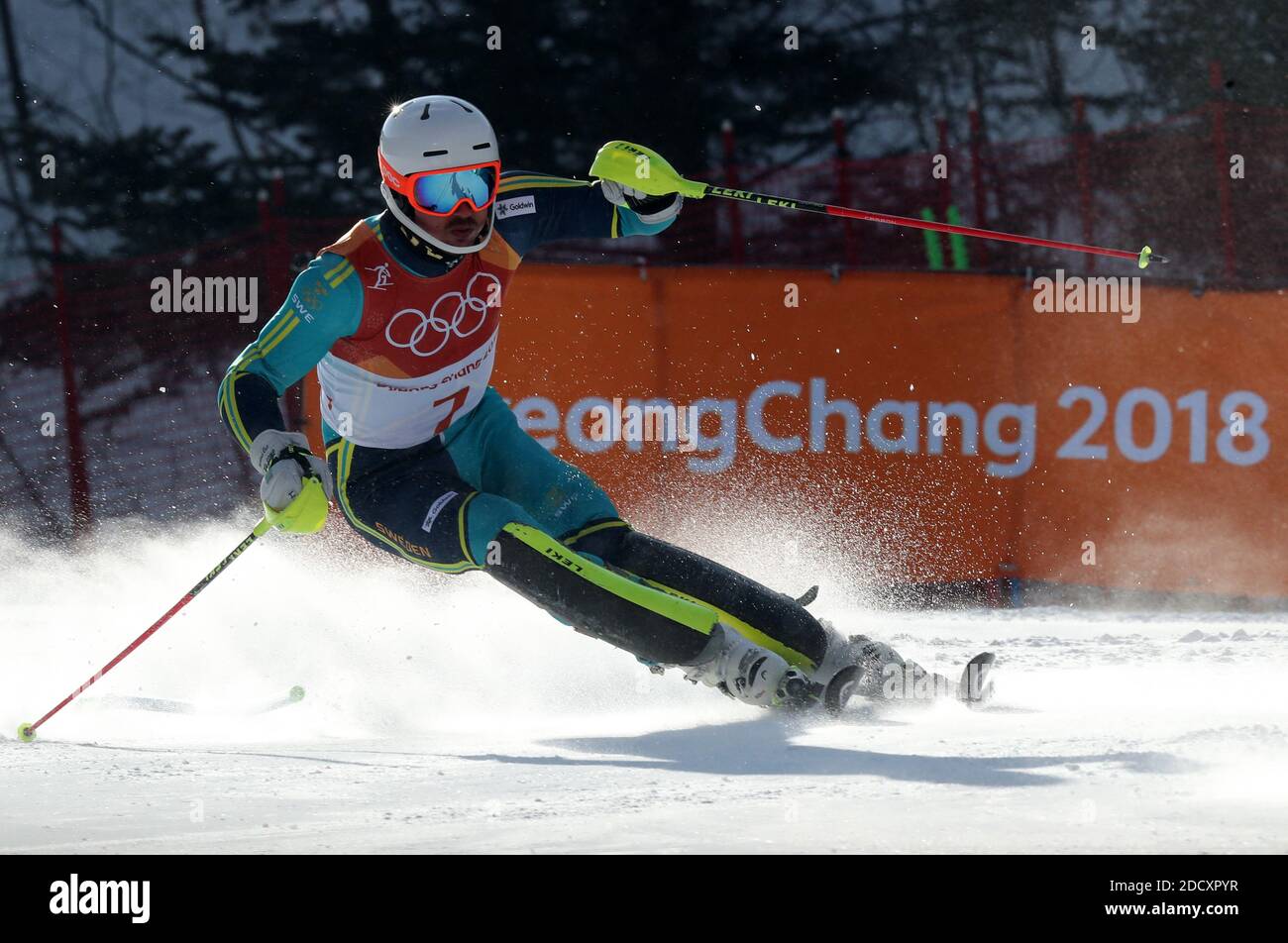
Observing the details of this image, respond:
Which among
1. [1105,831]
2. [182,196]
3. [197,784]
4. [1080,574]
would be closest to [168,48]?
[182,196]

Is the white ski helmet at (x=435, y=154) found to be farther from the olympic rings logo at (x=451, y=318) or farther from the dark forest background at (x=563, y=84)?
the dark forest background at (x=563, y=84)

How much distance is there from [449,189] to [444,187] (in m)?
0.02

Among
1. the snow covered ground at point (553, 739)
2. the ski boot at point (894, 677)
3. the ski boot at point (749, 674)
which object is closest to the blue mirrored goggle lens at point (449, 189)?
the ski boot at point (749, 674)

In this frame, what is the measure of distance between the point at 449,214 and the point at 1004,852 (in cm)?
239

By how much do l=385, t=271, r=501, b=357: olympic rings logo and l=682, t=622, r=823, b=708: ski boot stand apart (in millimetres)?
1152

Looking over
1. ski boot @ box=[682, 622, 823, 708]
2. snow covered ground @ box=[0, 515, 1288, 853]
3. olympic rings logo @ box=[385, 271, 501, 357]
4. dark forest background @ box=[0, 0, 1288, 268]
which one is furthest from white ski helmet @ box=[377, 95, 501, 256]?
dark forest background @ box=[0, 0, 1288, 268]

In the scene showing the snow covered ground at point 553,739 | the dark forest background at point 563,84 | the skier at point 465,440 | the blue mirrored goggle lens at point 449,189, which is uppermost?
the dark forest background at point 563,84

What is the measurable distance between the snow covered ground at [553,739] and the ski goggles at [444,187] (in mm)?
1490

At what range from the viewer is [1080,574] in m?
7.85

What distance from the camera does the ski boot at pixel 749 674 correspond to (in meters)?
4.26

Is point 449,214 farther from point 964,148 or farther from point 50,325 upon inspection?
point 964,148

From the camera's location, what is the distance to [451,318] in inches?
179

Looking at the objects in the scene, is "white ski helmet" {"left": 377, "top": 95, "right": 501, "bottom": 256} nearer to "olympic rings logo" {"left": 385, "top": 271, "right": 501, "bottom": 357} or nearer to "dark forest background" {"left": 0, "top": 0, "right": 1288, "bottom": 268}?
"olympic rings logo" {"left": 385, "top": 271, "right": 501, "bottom": 357}

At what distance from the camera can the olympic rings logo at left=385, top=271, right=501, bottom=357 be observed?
176 inches
